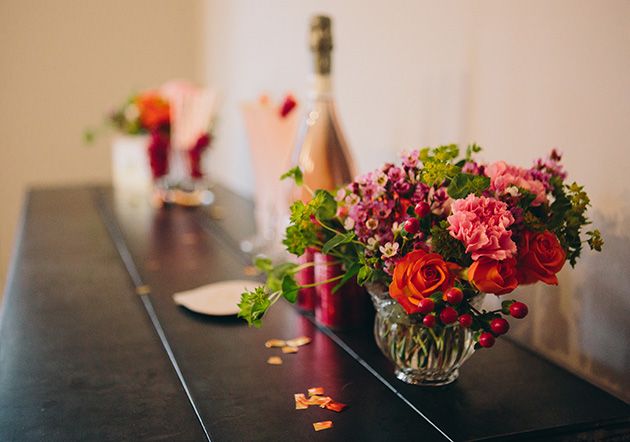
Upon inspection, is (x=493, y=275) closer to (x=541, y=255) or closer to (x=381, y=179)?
(x=541, y=255)

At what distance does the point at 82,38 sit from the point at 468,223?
297 centimetres

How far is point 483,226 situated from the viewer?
0.76 metres

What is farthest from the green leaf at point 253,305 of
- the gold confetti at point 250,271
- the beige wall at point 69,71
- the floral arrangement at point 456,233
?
the beige wall at point 69,71

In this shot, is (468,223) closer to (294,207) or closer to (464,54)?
(294,207)

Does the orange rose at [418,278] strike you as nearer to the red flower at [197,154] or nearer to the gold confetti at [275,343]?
the gold confetti at [275,343]

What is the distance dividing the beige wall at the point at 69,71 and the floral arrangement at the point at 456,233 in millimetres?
2765

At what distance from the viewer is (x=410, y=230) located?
2.62 feet

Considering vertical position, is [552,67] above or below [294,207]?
above

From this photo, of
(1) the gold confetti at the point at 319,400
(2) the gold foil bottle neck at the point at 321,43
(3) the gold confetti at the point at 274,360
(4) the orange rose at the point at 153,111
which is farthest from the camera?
(4) the orange rose at the point at 153,111

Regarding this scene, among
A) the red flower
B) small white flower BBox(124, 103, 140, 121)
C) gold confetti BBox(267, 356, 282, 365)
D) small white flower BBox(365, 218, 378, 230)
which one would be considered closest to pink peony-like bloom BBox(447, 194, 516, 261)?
small white flower BBox(365, 218, 378, 230)

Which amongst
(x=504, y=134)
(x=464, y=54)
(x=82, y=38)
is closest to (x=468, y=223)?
(x=504, y=134)

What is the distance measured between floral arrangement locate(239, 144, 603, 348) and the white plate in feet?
1.07

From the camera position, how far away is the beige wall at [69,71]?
3.26 metres

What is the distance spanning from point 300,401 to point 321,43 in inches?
28.2
